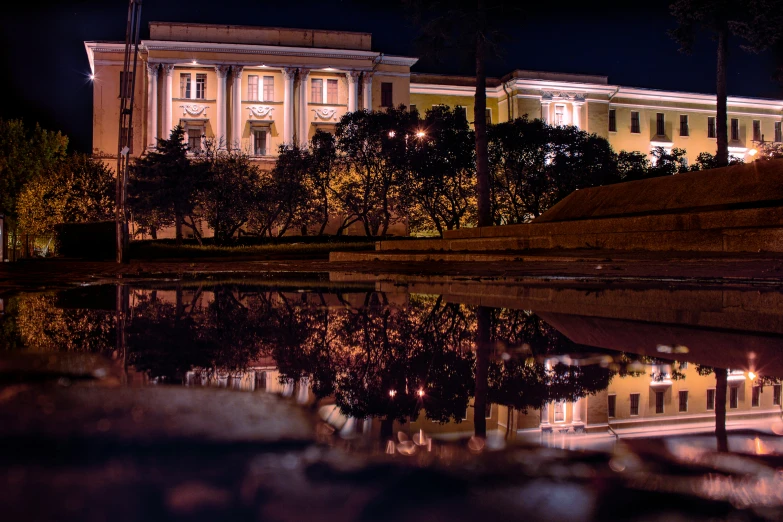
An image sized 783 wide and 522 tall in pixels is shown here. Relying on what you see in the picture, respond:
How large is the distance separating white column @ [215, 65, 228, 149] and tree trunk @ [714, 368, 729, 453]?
4740 centimetres

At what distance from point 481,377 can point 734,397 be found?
25.3 inches

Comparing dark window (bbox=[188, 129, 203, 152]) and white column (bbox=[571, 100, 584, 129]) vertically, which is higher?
white column (bbox=[571, 100, 584, 129])

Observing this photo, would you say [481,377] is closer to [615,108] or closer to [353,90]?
[353,90]

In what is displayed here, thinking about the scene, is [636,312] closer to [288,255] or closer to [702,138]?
[288,255]

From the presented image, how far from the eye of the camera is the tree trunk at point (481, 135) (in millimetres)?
19641

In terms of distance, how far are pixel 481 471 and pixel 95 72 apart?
178 feet

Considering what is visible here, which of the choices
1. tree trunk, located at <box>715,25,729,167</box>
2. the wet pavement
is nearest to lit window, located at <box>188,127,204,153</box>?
tree trunk, located at <box>715,25,729,167</box>

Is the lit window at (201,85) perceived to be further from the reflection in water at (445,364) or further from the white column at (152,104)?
the reflection in water at (445,364)

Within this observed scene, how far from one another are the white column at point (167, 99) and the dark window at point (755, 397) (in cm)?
4852

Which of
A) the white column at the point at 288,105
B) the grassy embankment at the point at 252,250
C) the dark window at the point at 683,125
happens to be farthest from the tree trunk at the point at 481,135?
the dark window at the point at 683,125

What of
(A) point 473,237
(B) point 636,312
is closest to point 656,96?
→ (A) point 473,237

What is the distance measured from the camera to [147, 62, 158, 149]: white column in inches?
1820

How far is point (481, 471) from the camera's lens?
109cm

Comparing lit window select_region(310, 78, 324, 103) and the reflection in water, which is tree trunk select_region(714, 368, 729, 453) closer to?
the reflection in water
